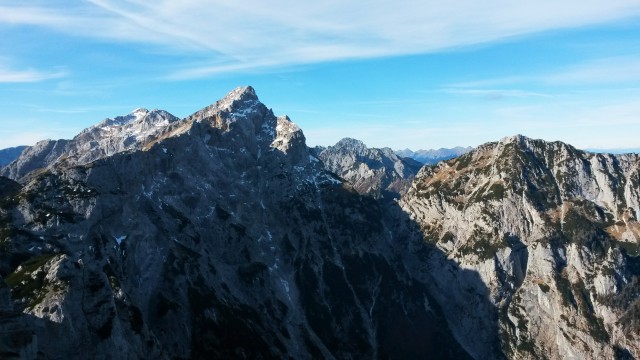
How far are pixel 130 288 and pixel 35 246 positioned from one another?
35.3m

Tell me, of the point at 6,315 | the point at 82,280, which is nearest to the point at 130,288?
the point at 82,280

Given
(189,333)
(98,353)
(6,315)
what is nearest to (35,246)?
(189,333)

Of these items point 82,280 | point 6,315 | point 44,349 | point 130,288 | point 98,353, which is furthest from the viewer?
point 130,288

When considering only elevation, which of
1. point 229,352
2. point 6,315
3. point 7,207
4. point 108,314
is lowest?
point 229,352

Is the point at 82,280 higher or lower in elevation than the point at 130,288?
higher

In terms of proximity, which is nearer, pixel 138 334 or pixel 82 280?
pixel 82 280

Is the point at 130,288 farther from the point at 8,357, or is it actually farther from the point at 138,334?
the point at 8,357

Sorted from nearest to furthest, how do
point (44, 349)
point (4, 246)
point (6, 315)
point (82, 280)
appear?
1. point (6, 315)
2. point (44, 349)
3. point (82, 280)
4. point (4, 246)

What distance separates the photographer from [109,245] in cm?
19688

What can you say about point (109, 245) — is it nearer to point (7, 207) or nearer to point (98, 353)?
point (7, 207)

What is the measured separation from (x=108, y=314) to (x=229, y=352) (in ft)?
262

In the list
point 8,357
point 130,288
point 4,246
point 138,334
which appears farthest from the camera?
point 130,288

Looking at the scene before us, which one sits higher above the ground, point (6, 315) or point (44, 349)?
point (6, 315)

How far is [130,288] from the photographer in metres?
193
